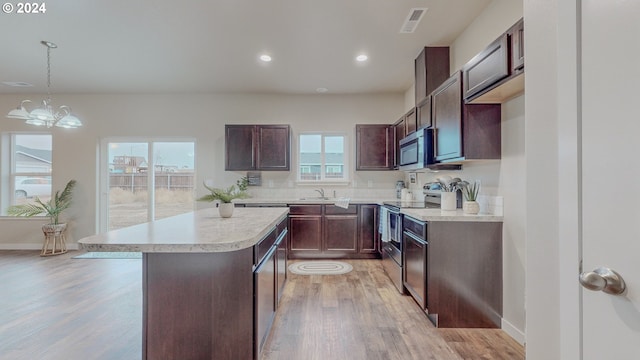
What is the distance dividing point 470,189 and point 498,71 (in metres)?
1.23

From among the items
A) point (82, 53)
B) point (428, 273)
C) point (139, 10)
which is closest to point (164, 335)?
point (428, 273)

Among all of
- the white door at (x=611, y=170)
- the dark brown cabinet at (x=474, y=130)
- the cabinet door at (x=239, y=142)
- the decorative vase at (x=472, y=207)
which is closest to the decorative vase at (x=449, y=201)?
the decorative vase at (x=472, y=207)

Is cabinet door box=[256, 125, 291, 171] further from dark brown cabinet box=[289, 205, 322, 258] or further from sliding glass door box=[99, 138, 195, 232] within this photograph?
sliding glass door box=[99, 138, 195, 232]

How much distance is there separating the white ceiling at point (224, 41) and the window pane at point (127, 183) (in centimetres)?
117

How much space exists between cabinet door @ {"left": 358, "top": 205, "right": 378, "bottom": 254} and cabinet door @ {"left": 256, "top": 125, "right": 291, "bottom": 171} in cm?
147

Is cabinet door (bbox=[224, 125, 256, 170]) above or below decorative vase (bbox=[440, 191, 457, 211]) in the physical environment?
above

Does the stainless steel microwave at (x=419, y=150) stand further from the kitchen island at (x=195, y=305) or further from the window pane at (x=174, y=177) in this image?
the window pane at (x=174, y=177)

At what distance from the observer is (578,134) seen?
2.79 ft

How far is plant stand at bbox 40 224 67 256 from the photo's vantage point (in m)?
4.90

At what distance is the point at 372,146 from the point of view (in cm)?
501

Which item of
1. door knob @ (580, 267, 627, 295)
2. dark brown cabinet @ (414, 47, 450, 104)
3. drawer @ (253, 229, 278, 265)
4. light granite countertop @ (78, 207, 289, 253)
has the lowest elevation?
drawer @ (253, 229, 278, 265)

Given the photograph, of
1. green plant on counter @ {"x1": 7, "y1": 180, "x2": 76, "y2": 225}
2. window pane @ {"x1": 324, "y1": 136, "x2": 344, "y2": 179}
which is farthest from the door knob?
green plant on counter @ {"x1": 7, "y1": 180, "x2": 76, "y2": 225}

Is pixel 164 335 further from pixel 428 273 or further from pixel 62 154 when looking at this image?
pixel 62 154

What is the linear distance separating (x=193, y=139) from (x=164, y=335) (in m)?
4.33
